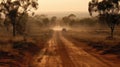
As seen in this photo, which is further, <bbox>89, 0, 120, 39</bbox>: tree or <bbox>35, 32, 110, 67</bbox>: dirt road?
<bbox>89, 0, 120, 39</bbox>: tree

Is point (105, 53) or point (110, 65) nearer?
point (110, 65)

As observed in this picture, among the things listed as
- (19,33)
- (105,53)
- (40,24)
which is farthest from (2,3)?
(40,24)

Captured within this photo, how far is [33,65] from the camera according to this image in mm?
23859

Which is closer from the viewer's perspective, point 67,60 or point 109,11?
point 67,60

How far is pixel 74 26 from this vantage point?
597 feet

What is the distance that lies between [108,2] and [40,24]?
406 feet

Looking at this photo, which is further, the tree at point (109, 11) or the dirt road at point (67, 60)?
the tree at point (109, 11)

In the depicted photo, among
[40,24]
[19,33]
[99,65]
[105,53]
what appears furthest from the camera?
[40,24]

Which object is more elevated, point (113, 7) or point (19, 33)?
point (113, 7)

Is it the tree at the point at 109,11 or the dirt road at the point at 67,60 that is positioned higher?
the tree at the point at 109,11

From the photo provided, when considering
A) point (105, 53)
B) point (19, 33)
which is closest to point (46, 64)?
point (105, 53)

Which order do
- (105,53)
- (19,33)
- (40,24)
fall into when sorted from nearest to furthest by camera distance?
1. (105,53)
2. (19,33)
3. (40,24)

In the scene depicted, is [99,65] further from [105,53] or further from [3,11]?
[3,11]

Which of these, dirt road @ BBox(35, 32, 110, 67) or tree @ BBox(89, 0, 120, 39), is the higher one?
tree @ BBox(89, 0, 120, 39)
